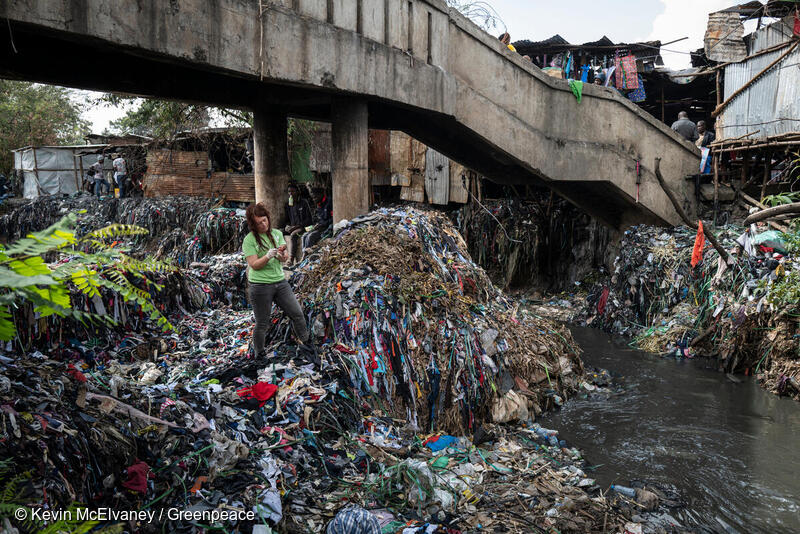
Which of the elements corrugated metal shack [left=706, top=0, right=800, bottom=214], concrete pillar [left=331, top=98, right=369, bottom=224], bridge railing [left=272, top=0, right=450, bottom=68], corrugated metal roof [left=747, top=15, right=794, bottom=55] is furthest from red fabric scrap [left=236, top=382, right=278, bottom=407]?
corrugated metal roof [left=747, top=15, right=794, bottom=55]

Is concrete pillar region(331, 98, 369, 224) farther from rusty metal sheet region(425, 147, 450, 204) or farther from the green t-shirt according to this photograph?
rusty metal sheet region(425, 147, 450, 204)

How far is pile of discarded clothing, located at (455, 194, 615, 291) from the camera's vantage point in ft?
43.5

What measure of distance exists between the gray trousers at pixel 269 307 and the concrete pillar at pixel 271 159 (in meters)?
4.02

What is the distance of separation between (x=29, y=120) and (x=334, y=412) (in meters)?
28.4

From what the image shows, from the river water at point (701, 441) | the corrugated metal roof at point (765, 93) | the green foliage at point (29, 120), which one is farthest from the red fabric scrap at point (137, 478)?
the green foliage at point (29, 120)

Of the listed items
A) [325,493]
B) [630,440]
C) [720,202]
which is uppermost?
[720,202]

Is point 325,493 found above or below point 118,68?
below

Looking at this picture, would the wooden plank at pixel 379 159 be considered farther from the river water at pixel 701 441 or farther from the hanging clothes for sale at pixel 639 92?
the river water at pixel 701 441

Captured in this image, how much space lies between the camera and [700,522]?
166 inches

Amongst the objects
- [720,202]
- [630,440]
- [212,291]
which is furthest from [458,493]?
[720,202]

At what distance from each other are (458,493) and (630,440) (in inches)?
104

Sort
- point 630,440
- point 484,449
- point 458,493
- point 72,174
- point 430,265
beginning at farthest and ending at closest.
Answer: point 72,174
point 430,265
point 630,440
point 484,449
point 458,493

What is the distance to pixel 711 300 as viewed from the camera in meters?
8.74

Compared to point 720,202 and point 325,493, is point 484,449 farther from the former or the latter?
point 720,202
